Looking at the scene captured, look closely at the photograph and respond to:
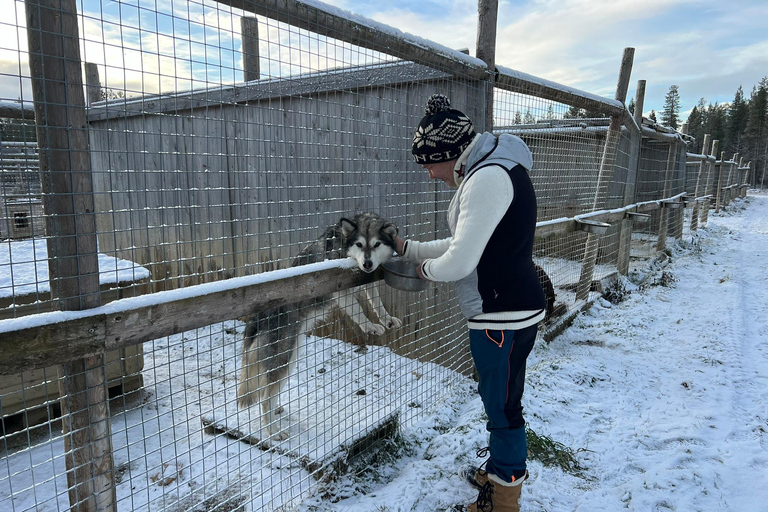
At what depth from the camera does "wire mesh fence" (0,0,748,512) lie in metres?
1.73

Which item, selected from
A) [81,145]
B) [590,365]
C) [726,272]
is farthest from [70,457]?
[726,272]

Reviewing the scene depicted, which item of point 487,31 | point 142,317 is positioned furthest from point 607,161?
point 142,317

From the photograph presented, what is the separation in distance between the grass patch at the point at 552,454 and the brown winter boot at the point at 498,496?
2.06 ft

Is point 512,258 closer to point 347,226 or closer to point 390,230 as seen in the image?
point 390,230

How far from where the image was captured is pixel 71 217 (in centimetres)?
173

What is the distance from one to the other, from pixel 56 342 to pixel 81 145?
77 cm

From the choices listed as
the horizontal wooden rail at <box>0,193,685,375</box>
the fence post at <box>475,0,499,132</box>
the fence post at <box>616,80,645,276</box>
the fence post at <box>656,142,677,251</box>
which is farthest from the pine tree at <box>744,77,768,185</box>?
the horizontal wooden rail at <box>0,193,685,375</box>

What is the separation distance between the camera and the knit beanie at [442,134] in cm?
233

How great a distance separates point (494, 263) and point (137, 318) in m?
1.70

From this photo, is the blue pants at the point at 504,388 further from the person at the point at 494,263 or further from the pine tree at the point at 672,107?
the pine tree at the point at 672,107

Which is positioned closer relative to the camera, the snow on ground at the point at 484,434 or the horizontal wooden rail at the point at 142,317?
the horizontal wooden rail at the point at 142,317

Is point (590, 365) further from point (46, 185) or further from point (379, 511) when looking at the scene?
point (46, 185)

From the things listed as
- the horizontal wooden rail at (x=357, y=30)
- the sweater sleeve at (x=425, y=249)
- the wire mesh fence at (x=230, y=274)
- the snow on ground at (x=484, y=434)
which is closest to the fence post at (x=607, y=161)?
the wire mesh fence at (x=230, y=274)

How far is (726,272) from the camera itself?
897 centimetres
